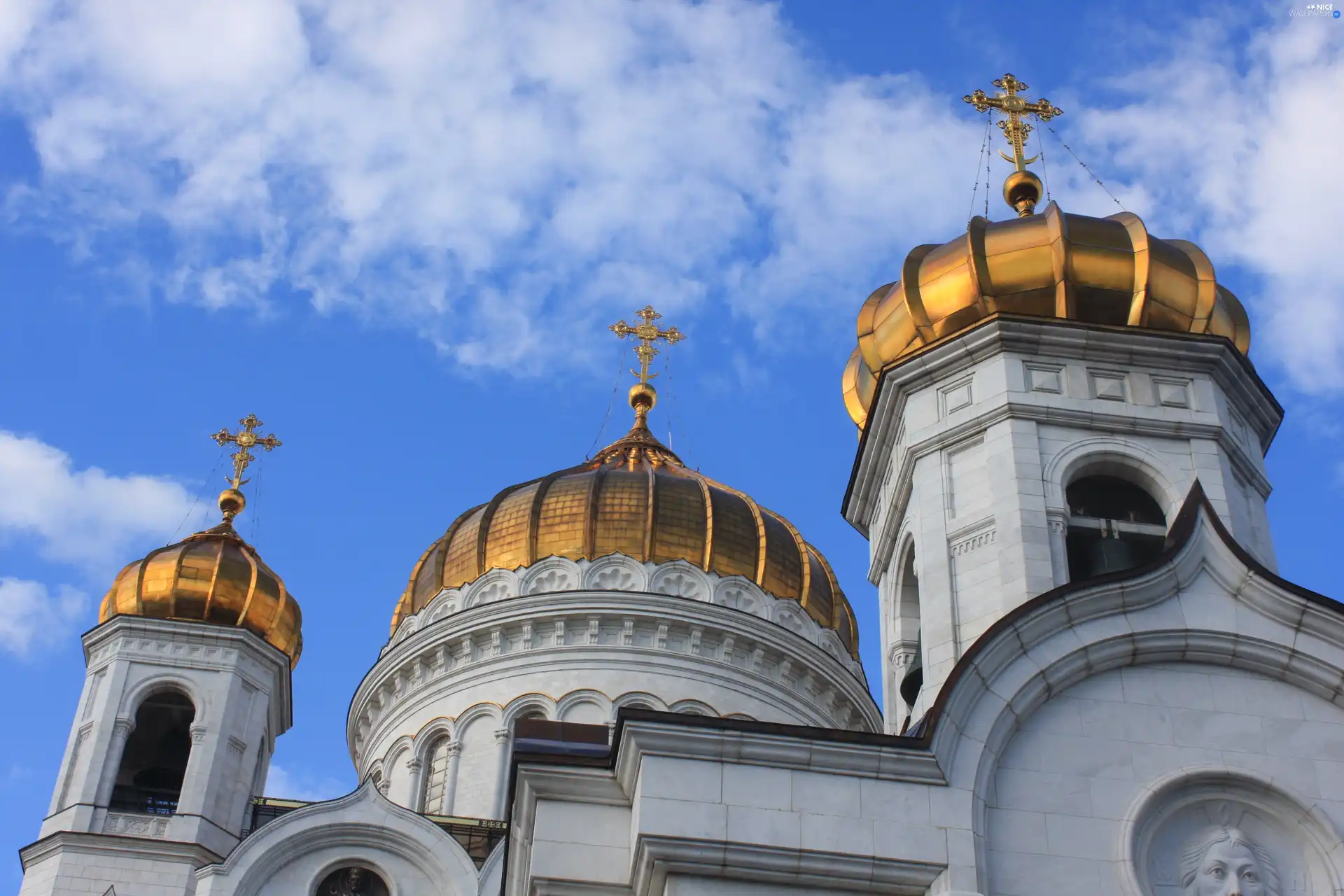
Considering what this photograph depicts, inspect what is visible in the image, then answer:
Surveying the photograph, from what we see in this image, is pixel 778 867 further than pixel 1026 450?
No

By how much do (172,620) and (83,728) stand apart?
175cm

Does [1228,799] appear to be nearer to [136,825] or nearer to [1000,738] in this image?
[1000,738]

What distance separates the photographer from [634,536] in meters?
27.9

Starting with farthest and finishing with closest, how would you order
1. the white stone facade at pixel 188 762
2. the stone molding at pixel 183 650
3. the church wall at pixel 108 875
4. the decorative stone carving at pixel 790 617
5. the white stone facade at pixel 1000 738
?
the decorative stone carving at pixel 790 617, the stone molding at pixel 183 650, the white stone facade at pixel 188 762, the church wall at pixel 108 875, the white stone facade at pixel 1000 738

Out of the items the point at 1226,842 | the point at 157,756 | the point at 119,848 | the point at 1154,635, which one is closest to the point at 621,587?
the point at 157,756

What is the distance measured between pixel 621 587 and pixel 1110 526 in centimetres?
1306

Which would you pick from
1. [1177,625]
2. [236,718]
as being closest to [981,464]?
[1177,625]

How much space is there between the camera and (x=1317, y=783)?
12625 mm

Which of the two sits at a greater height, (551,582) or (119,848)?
(551,582)

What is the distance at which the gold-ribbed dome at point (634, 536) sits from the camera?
2786 cm

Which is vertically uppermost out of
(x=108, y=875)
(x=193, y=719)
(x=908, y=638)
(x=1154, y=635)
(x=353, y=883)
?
(x=193, y=719)

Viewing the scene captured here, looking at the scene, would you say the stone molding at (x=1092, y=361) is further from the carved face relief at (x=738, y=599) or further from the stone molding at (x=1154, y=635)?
the carved face relief at (x=738, y=599)

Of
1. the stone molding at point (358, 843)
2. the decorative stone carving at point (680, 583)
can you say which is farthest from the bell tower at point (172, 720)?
the decorative stone carving at point (680, 583)

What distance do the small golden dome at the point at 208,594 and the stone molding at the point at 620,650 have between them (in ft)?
8.05
